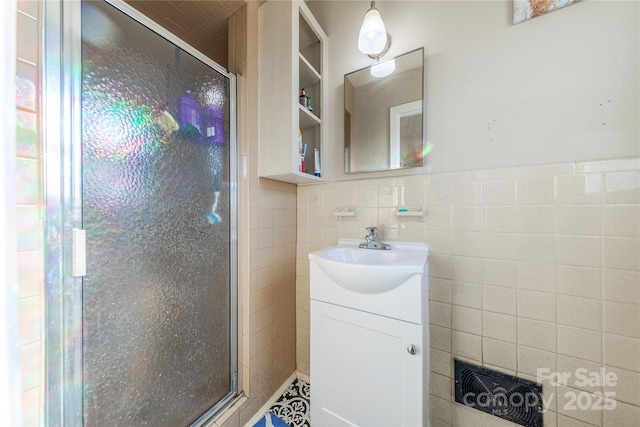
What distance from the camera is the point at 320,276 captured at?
37.7 inches

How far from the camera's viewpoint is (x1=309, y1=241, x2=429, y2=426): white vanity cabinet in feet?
2.57

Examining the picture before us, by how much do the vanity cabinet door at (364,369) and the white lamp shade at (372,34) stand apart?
1.28 metres

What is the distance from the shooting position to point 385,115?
1191 millimetres

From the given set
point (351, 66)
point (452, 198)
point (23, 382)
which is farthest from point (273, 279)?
point (351, 66)

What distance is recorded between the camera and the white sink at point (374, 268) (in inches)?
31.1

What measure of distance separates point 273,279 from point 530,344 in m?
1.20

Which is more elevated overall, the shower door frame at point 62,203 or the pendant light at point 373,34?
the pendant light at point 373,34

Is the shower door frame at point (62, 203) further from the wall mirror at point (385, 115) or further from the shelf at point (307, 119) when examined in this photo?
the wall mirror at point (385, 115)

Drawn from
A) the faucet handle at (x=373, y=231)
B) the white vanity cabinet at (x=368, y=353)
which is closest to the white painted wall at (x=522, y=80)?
the faucet handle at (x=373, y=231)

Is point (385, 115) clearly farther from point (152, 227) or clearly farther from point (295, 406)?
point (295, 406)

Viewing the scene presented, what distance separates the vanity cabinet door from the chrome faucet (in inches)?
14.2

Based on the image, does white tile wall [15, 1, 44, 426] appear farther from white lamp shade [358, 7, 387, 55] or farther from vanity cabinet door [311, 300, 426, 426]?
white lamp shade [358, 7, 387, 55]

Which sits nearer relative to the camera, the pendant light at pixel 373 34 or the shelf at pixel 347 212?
the pendant light at pixel 373 34

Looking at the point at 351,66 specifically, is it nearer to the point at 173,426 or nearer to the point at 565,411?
the point at 565,411
